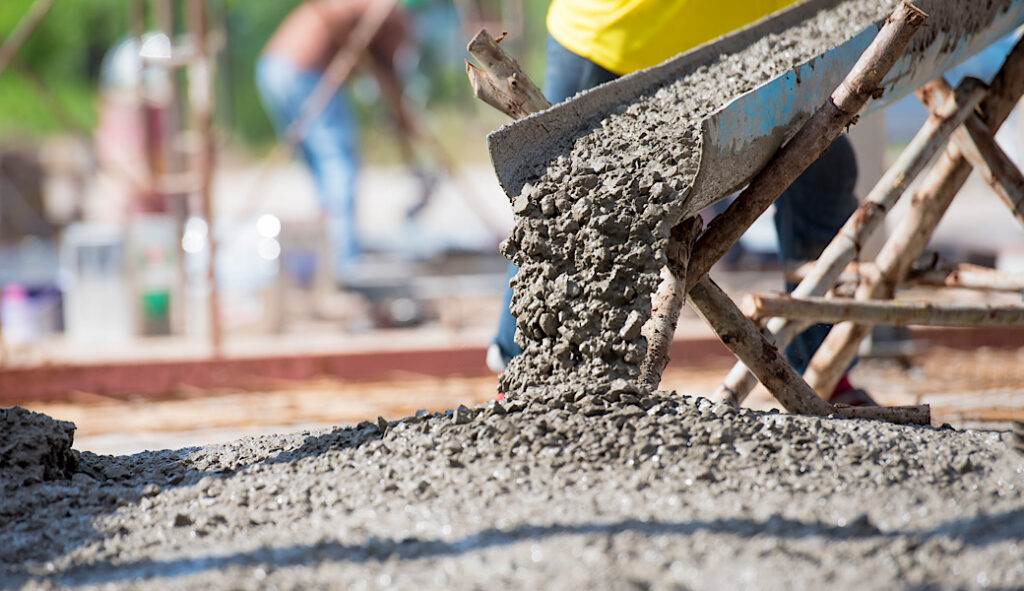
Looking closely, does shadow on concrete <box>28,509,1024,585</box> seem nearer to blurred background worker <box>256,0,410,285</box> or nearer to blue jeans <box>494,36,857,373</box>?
blue jeans <box>494,36,857,373</box>

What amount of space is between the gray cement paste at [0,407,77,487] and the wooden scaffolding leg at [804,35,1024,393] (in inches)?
71.0

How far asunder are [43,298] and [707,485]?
197 inches

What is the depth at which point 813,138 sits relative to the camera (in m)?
2.19

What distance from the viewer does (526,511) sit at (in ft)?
5.63

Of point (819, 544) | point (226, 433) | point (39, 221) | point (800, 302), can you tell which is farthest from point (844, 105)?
point (39, 221)

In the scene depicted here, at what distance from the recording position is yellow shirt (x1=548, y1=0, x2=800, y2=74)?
269 centimetres

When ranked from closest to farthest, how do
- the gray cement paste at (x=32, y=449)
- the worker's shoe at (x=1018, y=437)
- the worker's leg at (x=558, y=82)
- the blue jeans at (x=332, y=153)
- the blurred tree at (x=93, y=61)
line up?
the worker's shoe at (x=1018, y=437)
the gray cement paste at (x=32, y=449)
the worker's leg at (x=558, y=82)
the blue jeans at (x=332, y=153)
the blurred tree at (x=93, y=61)

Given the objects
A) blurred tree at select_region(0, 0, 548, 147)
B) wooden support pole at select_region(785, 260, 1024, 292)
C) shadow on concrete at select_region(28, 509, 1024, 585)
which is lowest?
shadow on concrete at select_region(28, 509, 1024, 585)

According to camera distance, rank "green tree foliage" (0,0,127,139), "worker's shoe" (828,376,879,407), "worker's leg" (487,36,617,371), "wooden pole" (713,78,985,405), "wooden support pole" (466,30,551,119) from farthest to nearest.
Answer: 1. "green tree foliage" (0,0,127,139)
2. "worker's shoe" (828,376,879,407)
3. "worker's leg" (487,36,617,371)
4. "wooden pole" (713,78,985,405)
5. "wooden support pole" (466,30,551,119)

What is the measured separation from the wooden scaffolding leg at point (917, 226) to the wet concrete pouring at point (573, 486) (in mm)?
765

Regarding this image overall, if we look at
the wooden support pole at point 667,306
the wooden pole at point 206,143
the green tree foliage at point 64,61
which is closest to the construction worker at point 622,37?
the wooden support pole at point 667,306

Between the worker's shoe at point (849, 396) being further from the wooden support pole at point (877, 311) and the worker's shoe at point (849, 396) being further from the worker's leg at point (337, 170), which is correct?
the worker's leg at point (337, 170)

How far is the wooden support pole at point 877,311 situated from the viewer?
243 cm

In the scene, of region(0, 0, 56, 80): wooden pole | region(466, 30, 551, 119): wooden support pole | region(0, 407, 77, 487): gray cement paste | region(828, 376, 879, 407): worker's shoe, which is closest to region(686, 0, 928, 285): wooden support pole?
region(466, 30, 551, 119): wooden support pole
